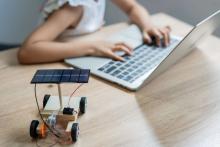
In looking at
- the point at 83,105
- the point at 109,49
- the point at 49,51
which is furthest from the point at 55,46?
the point at 83,105

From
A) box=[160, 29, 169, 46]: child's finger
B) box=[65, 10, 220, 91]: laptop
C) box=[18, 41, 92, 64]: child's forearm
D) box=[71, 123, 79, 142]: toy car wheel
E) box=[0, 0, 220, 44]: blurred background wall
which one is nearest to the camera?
box=[71, 123, 79, 142]: toy car wheel

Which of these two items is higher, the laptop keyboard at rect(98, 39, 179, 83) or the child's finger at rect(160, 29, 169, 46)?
the child's finger at rect(160, 29, 169, 46)

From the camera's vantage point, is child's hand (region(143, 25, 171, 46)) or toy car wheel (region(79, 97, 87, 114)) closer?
toy car wheel (region(79, 97, 87, 114))

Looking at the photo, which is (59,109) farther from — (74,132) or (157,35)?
(157,35)

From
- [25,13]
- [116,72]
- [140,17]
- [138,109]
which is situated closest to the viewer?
[138,109]

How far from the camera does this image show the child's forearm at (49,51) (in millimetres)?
979

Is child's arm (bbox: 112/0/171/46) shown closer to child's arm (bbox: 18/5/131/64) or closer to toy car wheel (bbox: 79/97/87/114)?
child's arm (bbox: 18/5/131/64)

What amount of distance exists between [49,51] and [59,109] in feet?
0.92

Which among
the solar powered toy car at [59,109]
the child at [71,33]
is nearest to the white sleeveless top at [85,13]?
the child at [71,33]

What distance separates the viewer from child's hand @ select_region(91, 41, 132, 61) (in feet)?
3.28

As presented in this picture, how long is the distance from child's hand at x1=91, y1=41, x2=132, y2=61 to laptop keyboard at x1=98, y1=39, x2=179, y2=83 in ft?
0.06

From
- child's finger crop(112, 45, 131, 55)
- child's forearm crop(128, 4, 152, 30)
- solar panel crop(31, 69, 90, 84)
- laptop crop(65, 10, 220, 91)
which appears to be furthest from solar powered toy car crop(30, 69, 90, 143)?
child's forearm crop(128, 4, 152, 30)

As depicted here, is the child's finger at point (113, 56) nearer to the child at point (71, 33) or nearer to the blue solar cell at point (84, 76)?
the child at point (71, 33)

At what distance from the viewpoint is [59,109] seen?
0.74 meters
